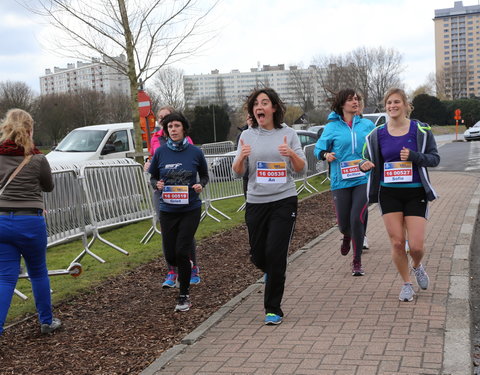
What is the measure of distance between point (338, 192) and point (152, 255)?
3078 mm

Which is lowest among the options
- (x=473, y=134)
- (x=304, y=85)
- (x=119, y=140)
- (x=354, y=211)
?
(x=473, y=134)

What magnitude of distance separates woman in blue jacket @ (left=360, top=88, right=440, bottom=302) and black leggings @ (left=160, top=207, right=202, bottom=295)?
1.74 meters

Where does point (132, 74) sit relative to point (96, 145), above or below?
above

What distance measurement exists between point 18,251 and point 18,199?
17.7 inches

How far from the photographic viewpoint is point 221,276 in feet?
25.7

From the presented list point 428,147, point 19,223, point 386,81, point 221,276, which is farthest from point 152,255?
point 386,81

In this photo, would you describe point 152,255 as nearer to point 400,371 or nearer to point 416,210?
point 416,210

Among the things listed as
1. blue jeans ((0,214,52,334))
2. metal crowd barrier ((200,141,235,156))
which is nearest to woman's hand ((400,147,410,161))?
blue jeans ((0,214,52,334))

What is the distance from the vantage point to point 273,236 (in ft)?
18.0

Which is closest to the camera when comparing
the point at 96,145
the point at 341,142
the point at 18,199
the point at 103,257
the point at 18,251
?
the point at 18,199

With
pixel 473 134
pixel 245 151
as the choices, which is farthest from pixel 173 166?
pixel 473 134

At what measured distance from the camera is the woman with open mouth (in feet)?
18.0

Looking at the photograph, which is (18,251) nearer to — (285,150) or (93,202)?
(285,150)

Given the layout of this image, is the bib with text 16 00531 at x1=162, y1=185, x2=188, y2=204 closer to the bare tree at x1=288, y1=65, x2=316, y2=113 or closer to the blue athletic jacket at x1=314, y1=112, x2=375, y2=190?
the blue athletic jacket at x1=314, y1=112, x2=375, y2=190
